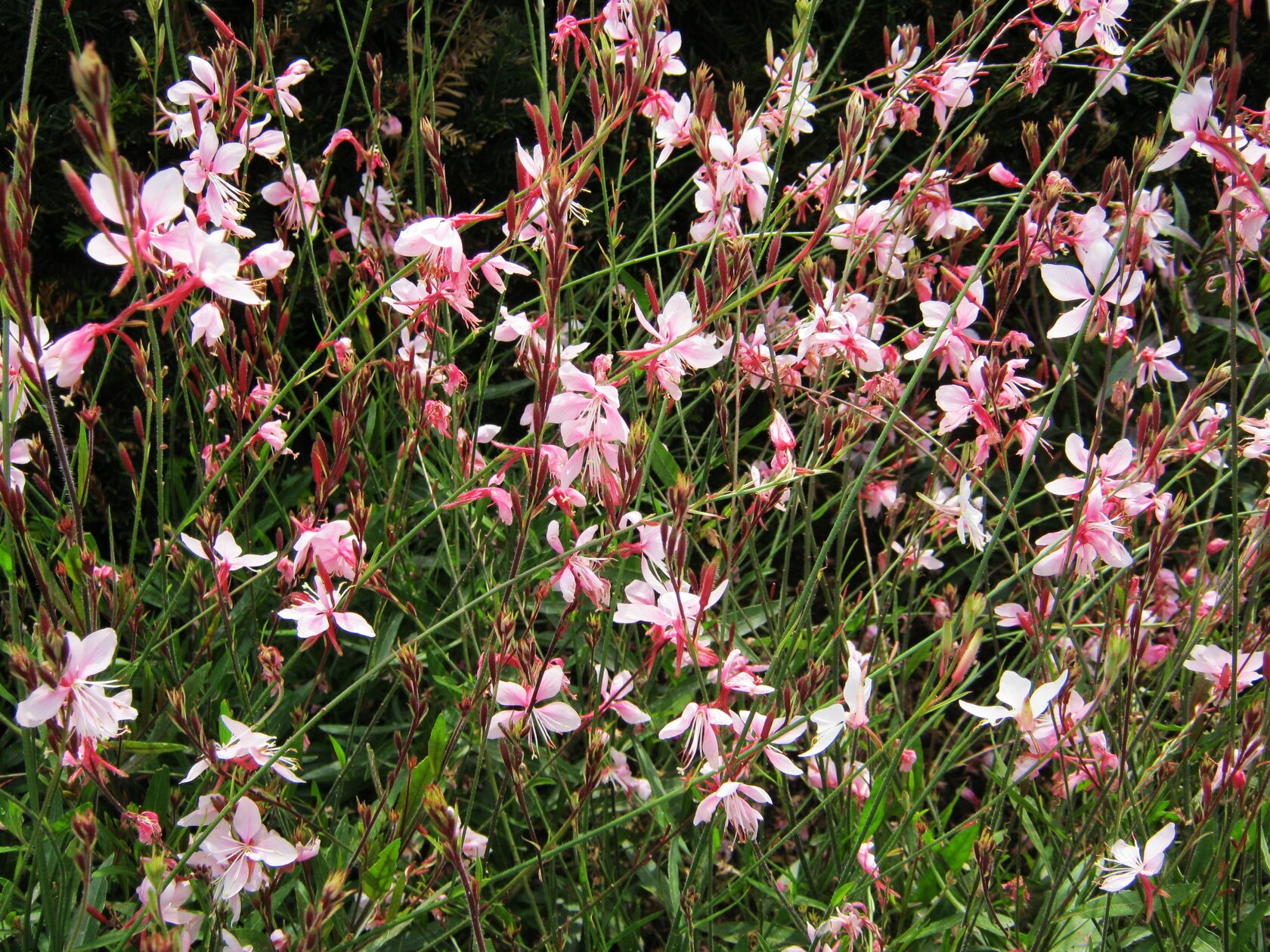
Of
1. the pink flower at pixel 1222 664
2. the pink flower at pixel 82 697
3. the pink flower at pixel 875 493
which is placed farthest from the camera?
the pink flower at pixel 875 493

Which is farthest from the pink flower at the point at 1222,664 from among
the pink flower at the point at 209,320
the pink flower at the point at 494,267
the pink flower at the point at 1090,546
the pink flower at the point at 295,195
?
the pink flower at the point at 295,195

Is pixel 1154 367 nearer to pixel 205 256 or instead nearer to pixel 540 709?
pixel 540 709

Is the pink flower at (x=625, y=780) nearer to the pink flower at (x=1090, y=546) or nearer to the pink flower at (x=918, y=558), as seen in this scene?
the pink flower at (x=918, y=558)

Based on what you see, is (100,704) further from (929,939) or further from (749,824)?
(929,939)

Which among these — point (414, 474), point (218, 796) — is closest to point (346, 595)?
point (218, 796)

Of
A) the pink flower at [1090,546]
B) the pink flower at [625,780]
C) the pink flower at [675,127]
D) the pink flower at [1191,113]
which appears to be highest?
the pink flower at [1191,113]

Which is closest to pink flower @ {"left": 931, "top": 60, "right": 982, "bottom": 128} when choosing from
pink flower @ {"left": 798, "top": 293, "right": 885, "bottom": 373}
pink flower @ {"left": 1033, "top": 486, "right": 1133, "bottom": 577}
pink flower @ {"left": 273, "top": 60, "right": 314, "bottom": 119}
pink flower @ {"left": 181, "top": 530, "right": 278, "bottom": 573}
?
pink flower @ {"left": 798, "top": 293, "right": 885, "bottom": 373}

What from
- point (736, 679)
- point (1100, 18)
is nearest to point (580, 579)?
point (736, 679)
